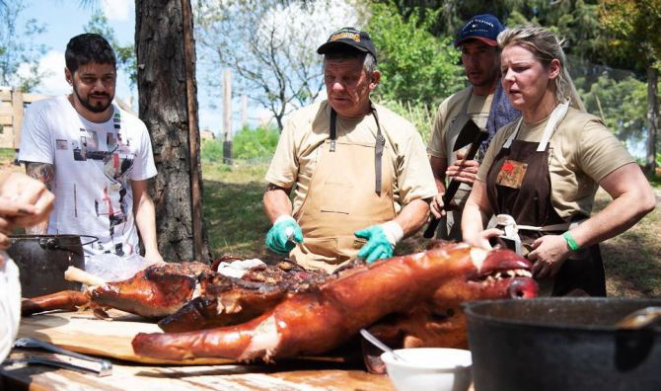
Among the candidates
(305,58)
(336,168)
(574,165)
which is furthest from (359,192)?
(305,58)

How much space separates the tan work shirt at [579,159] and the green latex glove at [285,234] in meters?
1.09

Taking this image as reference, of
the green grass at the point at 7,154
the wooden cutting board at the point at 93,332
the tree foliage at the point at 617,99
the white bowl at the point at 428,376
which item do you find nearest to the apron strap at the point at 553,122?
the white bowl at the point at 428,376

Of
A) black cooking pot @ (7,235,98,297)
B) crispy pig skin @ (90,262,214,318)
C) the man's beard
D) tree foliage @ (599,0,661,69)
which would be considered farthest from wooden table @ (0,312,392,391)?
tree foliage @ (599,0,661,69)

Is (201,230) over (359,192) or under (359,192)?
under

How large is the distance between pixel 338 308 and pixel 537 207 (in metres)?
1.20

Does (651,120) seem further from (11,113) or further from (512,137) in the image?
(512,137)

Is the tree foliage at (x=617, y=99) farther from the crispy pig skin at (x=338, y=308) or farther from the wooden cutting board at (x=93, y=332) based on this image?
the crispy pig skin at (x=338, y=308)

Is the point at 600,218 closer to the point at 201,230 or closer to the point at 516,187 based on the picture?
the point at 516,187

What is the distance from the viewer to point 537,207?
2.74 m

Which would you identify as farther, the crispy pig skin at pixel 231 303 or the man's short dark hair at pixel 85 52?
the man's short dark hair at pixel 85 52

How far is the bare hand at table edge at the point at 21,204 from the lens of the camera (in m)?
1.73

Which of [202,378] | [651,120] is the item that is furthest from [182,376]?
[651,120]

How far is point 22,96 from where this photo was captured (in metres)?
14.0

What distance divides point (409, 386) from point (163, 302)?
122 cm
